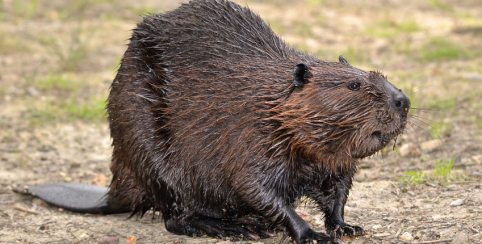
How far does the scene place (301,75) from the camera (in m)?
2.74

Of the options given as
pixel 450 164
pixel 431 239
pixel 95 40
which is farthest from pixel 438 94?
pixel 95 40

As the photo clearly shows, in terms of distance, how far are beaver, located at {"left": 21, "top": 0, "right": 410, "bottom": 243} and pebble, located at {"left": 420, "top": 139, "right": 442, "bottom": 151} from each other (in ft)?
5.35

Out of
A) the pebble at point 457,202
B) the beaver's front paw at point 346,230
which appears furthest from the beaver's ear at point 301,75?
the pebble at point 457,202

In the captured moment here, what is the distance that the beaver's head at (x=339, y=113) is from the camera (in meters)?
2.54

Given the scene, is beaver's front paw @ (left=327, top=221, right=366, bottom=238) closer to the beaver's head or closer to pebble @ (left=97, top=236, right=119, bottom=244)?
the beaver's head

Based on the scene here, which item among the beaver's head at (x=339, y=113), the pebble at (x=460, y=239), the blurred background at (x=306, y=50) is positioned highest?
the blurred background at (x=306, y=50)

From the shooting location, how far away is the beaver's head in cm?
254

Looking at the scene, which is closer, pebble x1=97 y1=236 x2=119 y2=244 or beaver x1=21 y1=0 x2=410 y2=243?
beaver x1=21 y1=0 x2=410 y2=243

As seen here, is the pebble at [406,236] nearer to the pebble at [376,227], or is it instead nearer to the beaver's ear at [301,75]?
the pebble at [376,227]

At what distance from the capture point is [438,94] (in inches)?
219

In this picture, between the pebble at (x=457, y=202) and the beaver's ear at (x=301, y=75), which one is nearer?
the beaver's ear at (x=301, y=75)

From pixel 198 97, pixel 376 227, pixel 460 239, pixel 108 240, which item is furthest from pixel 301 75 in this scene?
pixel 108 240

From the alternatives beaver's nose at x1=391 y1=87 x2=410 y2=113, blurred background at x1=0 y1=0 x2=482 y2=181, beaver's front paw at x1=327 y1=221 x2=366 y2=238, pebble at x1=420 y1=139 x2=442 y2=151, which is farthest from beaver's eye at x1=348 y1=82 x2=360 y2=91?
pebble at x1=420 y1=139 x2=442 y2=151

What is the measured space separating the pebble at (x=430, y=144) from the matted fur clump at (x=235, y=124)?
1.64 metres
